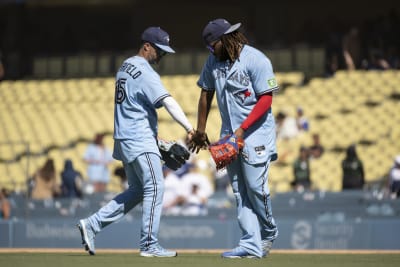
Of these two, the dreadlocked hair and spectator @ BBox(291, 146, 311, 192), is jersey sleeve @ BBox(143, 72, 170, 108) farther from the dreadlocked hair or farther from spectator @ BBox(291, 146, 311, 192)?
spectator @ BBox(291, 146, 311, 192)

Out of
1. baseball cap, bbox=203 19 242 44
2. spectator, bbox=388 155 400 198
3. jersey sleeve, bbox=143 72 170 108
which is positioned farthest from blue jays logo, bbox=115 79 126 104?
spectator, bbox=388 155 400 198

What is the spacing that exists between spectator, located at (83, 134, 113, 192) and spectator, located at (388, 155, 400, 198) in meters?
5.04

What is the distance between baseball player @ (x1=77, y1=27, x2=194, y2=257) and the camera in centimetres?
843

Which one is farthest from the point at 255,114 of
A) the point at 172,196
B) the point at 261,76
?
the point at 172,196

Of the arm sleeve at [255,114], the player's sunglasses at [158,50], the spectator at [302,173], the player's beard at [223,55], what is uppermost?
the player's sunglasses at [158,50]

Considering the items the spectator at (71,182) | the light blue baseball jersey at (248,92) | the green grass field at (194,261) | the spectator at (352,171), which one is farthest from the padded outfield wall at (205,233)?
the light blue baseball jersey at (248,92)

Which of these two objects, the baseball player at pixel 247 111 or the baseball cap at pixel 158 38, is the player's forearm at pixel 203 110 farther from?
the baseball cap at pixel 158 38

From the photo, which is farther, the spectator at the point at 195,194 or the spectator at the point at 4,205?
the spectator at the point at 4,205

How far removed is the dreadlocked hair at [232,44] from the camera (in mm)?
8227

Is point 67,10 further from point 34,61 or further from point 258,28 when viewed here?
point 258,28

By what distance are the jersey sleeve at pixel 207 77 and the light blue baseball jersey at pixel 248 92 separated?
0.03 meters

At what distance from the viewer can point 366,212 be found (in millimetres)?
15648

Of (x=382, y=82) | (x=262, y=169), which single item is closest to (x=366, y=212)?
(x=382, y=82)

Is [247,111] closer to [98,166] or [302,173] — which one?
[302,173]
